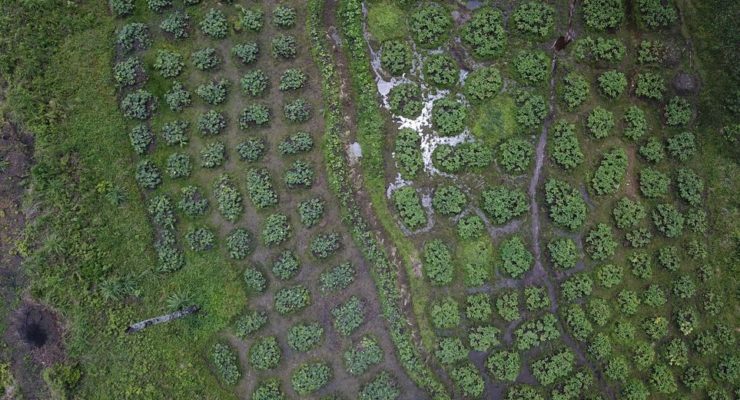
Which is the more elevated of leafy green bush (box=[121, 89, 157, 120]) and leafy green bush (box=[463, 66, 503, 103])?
leafy green bush (box=[463, 66, 503, 103])

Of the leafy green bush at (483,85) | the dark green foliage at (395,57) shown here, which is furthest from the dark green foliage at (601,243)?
the dark green foliage at (395,57)

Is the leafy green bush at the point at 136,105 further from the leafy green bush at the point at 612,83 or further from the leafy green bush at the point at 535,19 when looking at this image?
the leafy green bush at the point at 612,83

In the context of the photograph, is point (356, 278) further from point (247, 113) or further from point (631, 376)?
point (631, 376)

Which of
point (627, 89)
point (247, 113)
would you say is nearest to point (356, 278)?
point (247, 113)

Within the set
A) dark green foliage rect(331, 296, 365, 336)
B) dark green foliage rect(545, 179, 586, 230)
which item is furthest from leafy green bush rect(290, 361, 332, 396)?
dark green foliage rect(545, 179, 586, 230)

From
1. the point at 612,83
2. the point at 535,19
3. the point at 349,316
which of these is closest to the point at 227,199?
the point at 349,316

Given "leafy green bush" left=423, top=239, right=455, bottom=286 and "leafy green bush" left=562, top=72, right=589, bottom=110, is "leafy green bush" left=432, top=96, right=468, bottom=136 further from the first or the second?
"leafy green bush" left=423, top=239, right=455, bottom=286

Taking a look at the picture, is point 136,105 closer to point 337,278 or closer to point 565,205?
point 337,278
